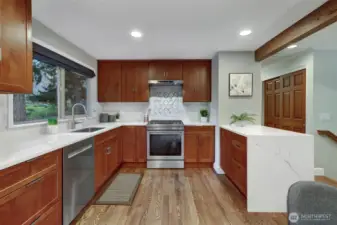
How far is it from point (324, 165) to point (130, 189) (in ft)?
11.4

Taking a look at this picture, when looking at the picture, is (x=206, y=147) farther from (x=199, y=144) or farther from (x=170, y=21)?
(x=170, y=21)

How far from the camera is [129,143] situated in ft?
13.7

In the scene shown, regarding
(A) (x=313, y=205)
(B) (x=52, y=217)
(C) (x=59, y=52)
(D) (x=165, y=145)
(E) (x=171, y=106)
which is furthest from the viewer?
(E) (x=171, y=106)

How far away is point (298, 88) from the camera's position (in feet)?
13.1

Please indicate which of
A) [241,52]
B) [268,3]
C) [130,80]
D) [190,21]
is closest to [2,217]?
[190,21]

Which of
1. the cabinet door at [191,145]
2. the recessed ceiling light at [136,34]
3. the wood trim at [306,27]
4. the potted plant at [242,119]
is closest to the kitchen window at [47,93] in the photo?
the recessed ceiling light at [136,34]

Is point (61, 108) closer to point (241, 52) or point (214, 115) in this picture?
point (214, 115)

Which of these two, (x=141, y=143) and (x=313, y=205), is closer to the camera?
(x=313, y=205)

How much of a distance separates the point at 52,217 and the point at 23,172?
607 millimetres

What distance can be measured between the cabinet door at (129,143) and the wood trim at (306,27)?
2.89 metres

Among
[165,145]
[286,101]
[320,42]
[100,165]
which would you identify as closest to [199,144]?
[165,145]

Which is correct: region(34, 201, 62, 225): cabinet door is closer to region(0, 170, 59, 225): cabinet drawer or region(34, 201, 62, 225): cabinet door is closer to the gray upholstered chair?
region(0, 170, 59, 225): cabinet drawer

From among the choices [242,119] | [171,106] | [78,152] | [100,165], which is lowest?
[100,165]

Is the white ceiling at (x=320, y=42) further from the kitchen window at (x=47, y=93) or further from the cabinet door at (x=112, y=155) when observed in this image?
the kitchen window at (x=47, y=93)
